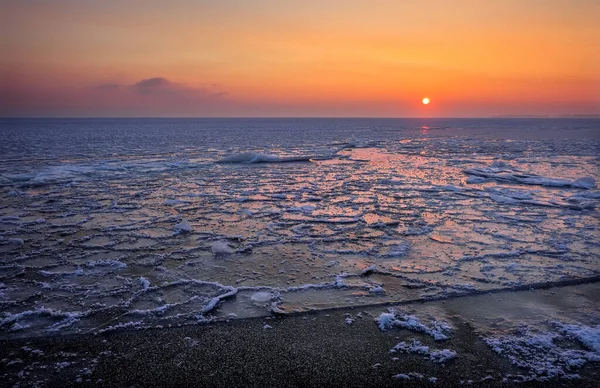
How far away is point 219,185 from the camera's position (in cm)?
848

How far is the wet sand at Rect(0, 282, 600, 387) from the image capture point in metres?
2.06

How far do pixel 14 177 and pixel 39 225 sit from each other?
5.10 metres

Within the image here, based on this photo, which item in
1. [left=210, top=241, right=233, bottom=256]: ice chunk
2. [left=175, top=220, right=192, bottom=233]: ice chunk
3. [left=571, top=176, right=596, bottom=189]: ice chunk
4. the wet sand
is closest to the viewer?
the wet sand

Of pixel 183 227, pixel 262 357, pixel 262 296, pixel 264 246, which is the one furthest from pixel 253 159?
pixel 262 357

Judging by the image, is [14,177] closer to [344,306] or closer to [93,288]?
[93,288]

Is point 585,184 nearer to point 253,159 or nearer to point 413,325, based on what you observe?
point 413,325

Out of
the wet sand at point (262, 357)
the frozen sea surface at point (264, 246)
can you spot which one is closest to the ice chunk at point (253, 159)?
the frozen sea surface at point (264, 246)

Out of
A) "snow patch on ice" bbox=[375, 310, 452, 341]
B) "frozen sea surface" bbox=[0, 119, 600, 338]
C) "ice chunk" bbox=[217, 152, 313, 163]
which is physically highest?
"ice chunk" bbox=[217, 152, 313, 163]

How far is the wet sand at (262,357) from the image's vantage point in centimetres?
206

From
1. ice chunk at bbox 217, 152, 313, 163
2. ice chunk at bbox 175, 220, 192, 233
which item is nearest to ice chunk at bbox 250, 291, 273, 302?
ice chunk at bbox 175, 220, 192, 233

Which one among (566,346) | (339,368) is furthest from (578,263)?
(339,368)

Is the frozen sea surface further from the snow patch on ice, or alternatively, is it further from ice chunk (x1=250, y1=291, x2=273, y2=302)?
the snow patch on ice

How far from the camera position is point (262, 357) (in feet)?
7.39

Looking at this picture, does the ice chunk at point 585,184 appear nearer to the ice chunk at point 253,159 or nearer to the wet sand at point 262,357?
the wet sand at point 262,357
